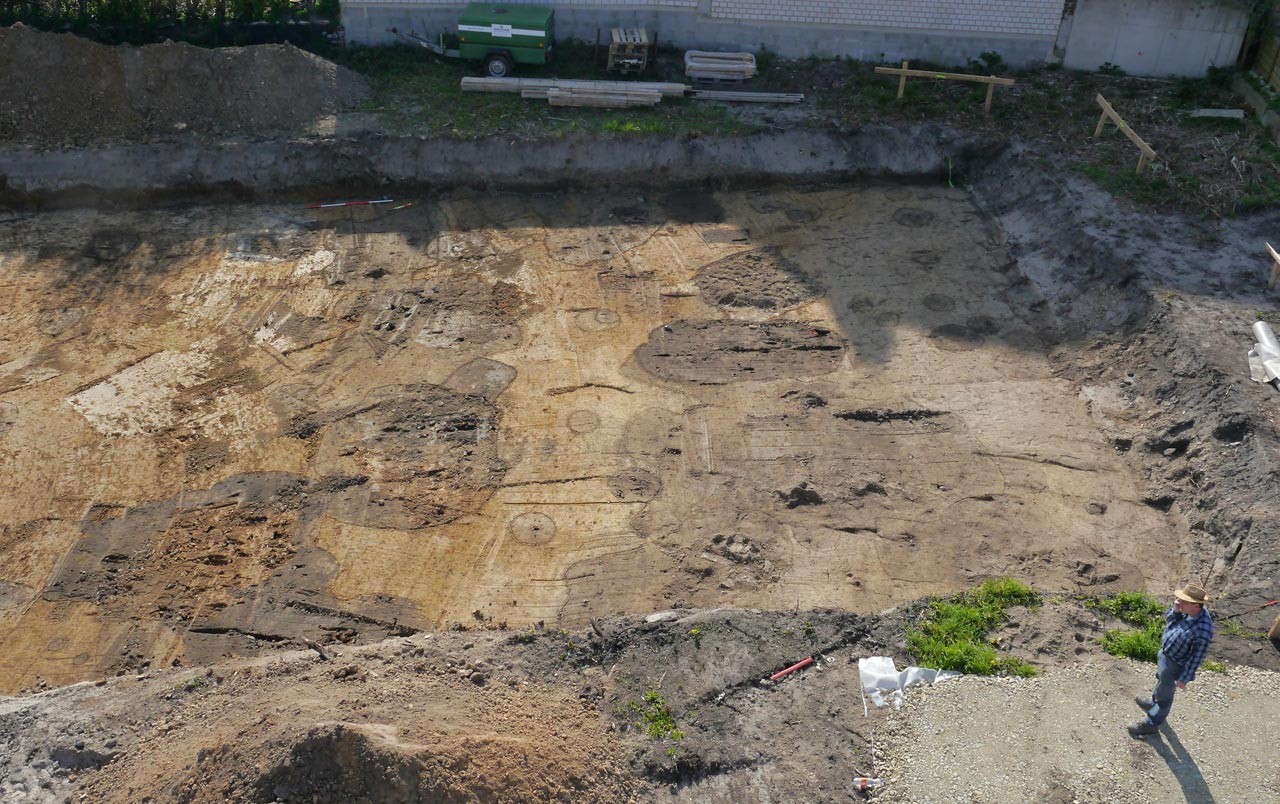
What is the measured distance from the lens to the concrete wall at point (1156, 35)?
19.6 meters

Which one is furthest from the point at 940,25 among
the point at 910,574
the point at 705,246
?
the point at 910,574

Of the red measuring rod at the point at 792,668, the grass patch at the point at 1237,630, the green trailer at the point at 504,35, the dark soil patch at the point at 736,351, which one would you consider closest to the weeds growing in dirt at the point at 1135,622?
the grass patch at the point at 1237,630

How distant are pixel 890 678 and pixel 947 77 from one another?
13948mm

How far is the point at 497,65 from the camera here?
19812 millimetres

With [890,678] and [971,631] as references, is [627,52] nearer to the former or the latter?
[971,631]

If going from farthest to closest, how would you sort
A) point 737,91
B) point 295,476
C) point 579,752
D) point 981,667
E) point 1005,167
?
1. point 737,91
2. point 1005,167
3. point 295,476
4. point 981,667
5. point 579,752

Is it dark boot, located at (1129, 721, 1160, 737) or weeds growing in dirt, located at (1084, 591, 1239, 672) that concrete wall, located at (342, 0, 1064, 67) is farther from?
dark boot, located at (1129, 721, 1160, 737)

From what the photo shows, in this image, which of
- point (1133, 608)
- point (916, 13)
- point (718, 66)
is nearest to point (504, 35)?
point (718, 66)

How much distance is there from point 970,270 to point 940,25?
278 inches

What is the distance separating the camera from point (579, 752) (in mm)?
8641

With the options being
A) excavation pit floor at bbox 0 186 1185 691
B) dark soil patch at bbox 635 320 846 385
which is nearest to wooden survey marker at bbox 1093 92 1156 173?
excavation pit floor at bbox 0 186 1185 691

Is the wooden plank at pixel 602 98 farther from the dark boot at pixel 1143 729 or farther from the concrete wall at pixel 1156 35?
the dark boot at pixel 1143 729

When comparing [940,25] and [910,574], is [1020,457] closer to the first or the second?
[910,574]

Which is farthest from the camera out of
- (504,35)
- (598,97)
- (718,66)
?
(718,66)
